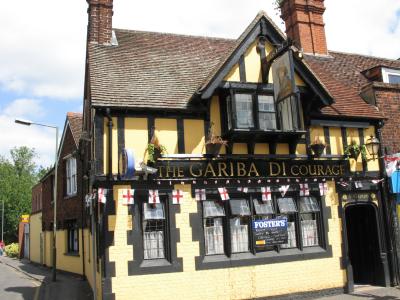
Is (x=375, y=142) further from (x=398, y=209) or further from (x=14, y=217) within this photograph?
(x=14, y=217)

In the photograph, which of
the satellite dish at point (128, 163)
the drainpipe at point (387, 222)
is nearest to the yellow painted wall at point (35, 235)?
the satellite dish at point (128, 163)

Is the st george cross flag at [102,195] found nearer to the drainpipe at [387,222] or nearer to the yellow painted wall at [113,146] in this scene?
the yellow painted wall at [113,146]

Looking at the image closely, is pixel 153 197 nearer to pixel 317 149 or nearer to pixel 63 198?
pixel 317 149

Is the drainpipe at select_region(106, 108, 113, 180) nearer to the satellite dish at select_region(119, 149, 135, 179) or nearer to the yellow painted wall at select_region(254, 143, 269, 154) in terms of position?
the satellite dish at select_region(119, 149, 135, 179)

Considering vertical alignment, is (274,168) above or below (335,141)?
below

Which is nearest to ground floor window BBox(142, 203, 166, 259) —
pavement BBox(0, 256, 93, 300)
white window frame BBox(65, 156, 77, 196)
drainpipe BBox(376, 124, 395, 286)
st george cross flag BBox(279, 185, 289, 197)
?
pavement BBox(0, 256, 93, 300)

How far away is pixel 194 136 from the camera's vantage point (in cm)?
1193

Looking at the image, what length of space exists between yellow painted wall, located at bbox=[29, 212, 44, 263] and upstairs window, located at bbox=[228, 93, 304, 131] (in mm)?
20439

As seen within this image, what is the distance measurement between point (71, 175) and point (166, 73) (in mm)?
9157

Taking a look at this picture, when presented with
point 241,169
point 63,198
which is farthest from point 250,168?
point 63,198

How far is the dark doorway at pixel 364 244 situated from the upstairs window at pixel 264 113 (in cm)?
385

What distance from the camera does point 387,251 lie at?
13.6m

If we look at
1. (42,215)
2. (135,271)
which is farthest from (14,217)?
(135,271)

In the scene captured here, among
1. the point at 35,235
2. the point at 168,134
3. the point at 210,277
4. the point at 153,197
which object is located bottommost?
the point at 210,277
